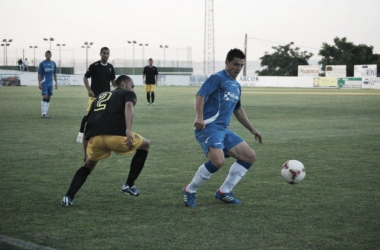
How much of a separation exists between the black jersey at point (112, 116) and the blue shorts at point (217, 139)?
0.93 meters

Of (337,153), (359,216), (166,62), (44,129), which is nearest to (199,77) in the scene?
(166,62)

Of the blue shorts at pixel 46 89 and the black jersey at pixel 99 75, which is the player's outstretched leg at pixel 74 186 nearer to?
the black jersey at pixel 99 75

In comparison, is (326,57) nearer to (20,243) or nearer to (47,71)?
→ (47,71)

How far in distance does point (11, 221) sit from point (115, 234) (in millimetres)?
1212

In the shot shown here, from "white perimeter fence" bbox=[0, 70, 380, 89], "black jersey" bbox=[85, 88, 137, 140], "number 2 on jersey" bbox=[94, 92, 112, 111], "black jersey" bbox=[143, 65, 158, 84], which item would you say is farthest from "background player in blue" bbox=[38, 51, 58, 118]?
"white perimeter fence" bbox=[0, 70, 380, 89]

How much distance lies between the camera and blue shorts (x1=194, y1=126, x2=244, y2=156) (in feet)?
21.9

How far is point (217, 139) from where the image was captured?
6668 mm

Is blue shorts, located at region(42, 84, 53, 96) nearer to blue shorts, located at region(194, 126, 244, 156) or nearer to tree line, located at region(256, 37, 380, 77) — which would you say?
blue shorts, located at region(194, 126, 244, 156)

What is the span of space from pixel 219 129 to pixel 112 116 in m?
1.29

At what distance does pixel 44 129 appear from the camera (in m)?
16.1

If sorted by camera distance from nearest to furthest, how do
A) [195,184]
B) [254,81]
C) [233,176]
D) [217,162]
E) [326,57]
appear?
[217,162] → [195,184] → [233,176] → [254,81] → [326,57]

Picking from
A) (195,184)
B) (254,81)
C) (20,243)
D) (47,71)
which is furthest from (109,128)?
(254,81)

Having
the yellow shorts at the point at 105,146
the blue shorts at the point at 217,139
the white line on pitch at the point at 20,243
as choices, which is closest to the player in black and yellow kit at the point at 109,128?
the yellow shorts at the point at 105,146

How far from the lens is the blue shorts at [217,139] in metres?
6.67
